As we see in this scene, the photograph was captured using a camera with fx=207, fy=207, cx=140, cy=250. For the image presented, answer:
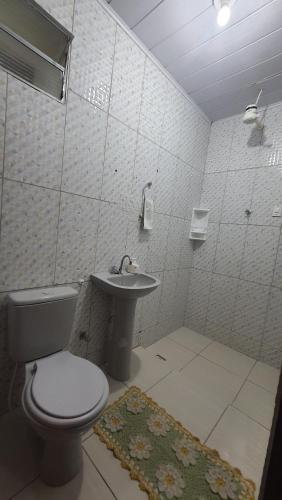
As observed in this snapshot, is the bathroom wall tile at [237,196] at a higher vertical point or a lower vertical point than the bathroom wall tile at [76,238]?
higher

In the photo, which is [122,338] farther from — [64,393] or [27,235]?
[27,235]

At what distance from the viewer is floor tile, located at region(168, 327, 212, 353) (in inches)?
88.9

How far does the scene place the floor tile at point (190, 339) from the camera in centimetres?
226

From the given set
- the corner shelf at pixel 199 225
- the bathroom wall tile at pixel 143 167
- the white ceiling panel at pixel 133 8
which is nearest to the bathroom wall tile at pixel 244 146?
the corner shelf at pixel 199 225

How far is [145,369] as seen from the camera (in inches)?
70.3

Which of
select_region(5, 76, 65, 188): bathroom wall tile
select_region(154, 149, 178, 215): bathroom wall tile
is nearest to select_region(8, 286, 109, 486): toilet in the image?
select_region(5, 76, 65, 188): bathroom wall tile

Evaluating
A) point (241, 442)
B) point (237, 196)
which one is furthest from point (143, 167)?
point (241, 442)

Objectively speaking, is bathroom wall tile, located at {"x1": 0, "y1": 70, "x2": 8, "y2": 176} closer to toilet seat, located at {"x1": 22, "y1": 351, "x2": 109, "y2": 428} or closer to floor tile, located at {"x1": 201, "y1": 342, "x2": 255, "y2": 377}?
toilet seat, located at {"x1": 22, "y1": 351, "x2": 109, "y2": 428}

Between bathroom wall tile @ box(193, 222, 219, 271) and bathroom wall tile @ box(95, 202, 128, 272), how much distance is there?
3.95ft

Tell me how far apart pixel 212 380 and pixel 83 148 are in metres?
2.08

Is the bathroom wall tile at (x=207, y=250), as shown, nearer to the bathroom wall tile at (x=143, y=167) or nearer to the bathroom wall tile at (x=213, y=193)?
the bathroom wall tile at (x=213, y=193)

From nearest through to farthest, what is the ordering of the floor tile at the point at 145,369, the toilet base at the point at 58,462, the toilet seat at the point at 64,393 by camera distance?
1. the toilet seat at the point at 64,393
2. the toilet base at the point at 58,462
3. the floor tile at the point at 145,369

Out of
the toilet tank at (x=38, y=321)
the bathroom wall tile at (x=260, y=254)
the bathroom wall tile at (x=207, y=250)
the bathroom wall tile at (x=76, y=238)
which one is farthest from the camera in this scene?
the bathroom wall tile at (x=207, y=250)

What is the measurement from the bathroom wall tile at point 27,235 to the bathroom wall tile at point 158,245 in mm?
957
